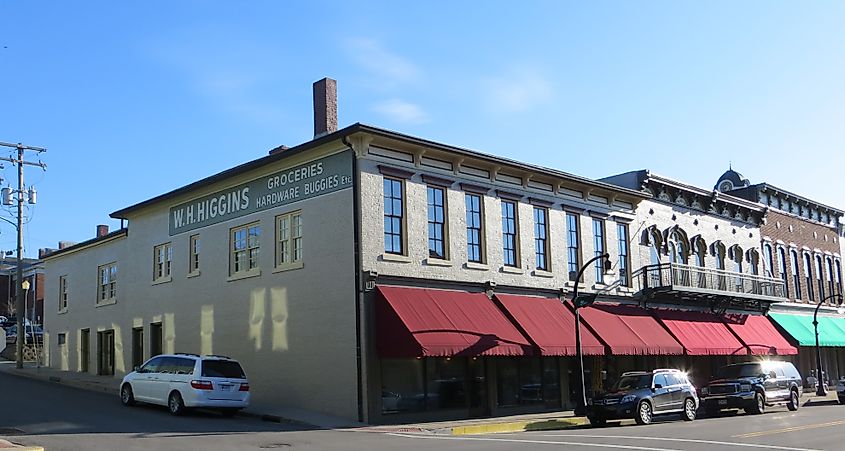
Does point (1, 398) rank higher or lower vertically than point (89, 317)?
lower

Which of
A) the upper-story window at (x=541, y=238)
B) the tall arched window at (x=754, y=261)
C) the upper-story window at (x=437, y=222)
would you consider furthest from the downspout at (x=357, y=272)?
the tall arched window at (x=754, y=261)

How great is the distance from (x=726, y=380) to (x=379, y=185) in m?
14.2

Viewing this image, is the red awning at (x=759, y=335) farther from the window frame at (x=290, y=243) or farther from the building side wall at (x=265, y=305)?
the window frame at (x=290, y=243)

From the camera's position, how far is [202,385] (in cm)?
2202

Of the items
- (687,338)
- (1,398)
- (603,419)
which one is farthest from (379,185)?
(687,338)

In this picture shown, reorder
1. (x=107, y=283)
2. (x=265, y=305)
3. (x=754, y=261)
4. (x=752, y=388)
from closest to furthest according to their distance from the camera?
(x=265, y=305) → (x=752, y=388) → (x=107, y=283) → (x=754, y=261)

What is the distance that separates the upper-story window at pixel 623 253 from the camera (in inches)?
1318

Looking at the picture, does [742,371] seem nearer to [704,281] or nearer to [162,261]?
[704,281]

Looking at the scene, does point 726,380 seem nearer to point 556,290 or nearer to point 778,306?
Result: point 556,290

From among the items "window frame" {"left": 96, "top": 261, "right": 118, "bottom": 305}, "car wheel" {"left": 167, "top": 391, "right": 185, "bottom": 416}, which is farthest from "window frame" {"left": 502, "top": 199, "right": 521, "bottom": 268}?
"window frame" {"left": 96, "top": 261, "right": 118, "bottom": 305}

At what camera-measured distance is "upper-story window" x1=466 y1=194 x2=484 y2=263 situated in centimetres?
2725

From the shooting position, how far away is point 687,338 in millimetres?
33625

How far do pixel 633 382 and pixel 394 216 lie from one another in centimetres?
859

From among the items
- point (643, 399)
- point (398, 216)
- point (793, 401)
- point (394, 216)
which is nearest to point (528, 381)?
point (643, 399)
